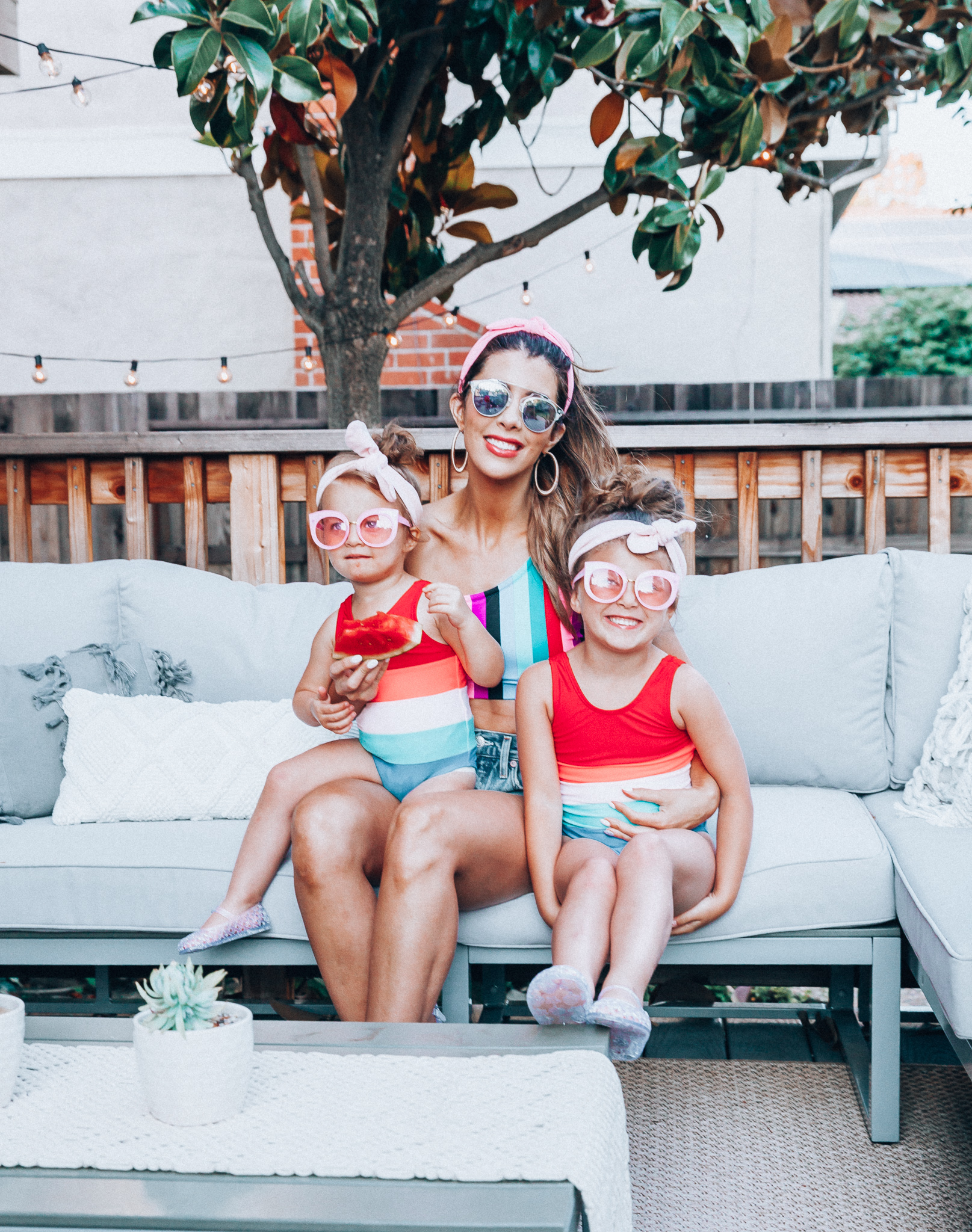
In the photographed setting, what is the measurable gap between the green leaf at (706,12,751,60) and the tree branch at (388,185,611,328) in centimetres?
89

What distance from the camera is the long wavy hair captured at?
208 centimetres

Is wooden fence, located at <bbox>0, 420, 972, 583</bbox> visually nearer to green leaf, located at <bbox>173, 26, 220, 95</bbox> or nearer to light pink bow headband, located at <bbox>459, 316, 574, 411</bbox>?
light pink bow headband, located at <bbox>459, 316, 574, 411</bbox>

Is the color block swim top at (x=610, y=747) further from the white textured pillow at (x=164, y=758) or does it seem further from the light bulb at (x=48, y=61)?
the light bulb at (x=48, y=61)

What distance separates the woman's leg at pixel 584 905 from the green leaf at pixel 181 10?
1550 mm

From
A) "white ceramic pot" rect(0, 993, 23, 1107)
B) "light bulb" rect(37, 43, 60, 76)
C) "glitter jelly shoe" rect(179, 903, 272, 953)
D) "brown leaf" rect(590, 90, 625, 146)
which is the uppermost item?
"light bulb" rect(37, 43, 60, 76)

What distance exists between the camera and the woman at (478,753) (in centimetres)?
169

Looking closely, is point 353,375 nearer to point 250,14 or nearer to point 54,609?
point 54,609

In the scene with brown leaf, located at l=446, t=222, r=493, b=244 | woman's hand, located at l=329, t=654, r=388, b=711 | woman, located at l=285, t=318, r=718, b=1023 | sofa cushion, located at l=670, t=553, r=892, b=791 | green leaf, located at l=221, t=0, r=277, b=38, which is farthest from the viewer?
brown leaf, located at l=446, t=222, r=493, b=244

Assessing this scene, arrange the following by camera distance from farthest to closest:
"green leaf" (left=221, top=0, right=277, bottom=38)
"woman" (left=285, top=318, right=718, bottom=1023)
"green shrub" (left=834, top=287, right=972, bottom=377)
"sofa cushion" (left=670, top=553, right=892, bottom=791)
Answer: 1. "green shrub" (left=834, top=287, right=972, bottom=377)
2. "sofa cushion" (left=670, top=553, right=892, bottom=791)
3. "green leaf" (left=221, top=0, right=277, bottom=38)
4. "woman" (left=285, top=318, right=718, bottom=1023)

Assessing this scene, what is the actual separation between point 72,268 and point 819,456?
147 inches

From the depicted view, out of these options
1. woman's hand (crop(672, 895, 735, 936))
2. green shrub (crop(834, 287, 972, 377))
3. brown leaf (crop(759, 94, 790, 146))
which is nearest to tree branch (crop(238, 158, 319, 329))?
brown leaf (crop(759, 94, 790, 146))

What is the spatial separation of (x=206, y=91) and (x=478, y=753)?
55.3 inches

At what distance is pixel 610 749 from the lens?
191 centimetres

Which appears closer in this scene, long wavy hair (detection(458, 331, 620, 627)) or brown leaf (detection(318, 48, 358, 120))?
long wavy hair (detection(458, 331, 620, 627))
